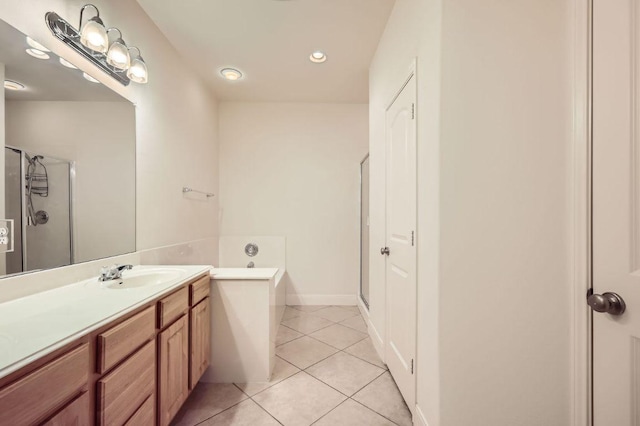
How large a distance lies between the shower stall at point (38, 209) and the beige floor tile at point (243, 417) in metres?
1.16

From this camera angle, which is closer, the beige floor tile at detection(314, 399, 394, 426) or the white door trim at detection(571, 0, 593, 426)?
the white door trim at detection(571, 0, 593, 426)

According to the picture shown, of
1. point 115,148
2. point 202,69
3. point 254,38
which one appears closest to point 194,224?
point 115,148

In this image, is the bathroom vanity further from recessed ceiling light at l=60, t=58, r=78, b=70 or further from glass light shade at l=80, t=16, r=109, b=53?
glass light shade at l=80, t=16, r=109, b=53

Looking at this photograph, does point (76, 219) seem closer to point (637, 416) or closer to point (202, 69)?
point (202, 69)

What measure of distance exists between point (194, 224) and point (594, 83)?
2.89 metres

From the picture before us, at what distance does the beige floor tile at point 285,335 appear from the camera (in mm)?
2391

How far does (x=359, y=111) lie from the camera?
3.36m

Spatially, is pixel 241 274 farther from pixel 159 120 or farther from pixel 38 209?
pixel 159 120

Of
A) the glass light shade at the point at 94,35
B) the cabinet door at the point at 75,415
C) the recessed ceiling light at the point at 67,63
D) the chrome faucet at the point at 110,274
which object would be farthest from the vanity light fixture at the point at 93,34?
the cabinet door at the point at 75,415

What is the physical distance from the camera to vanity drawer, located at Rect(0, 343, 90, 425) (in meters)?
0.56

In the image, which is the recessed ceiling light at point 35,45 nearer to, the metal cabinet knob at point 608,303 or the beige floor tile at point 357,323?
the metal cabinet knob at point 608,303

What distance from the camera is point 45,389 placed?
642 mm

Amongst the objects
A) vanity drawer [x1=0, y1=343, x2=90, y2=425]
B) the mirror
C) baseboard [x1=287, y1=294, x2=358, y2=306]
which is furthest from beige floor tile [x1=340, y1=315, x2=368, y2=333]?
vanity drawer [x1=0, y1=343, x2=90, y2=425]

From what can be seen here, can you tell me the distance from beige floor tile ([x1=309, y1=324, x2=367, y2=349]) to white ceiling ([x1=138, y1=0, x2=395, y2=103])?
2.65 meters
